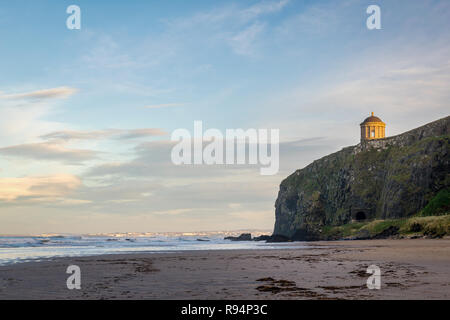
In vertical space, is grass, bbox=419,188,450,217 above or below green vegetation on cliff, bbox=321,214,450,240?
above

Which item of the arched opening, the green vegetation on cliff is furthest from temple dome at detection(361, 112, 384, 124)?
the green vegetation on cliff

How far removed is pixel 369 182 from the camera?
11119 cm

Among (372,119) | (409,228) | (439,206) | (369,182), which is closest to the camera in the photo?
(409,228)

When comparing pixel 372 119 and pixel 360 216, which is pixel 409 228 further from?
pixel 372 119

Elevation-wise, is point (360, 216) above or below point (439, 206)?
below

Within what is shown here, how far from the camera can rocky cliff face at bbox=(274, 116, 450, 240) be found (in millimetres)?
85756

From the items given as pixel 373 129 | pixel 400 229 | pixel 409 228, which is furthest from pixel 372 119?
pixel 409 228

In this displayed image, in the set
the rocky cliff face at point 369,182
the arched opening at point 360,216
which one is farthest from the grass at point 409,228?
the arched opening at point 360,216

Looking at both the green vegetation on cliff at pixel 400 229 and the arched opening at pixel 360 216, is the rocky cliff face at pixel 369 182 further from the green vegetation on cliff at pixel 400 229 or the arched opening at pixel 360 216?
the green vegetation on cliff at pixel 400 229

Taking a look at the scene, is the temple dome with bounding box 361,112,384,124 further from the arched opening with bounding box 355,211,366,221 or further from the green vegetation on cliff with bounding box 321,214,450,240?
the green vegetation on cliff with bounding box 321,214,450,240

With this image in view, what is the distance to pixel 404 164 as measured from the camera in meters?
93.6

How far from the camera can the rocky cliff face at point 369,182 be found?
85.8 meters

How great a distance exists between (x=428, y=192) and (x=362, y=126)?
59.0 metres
